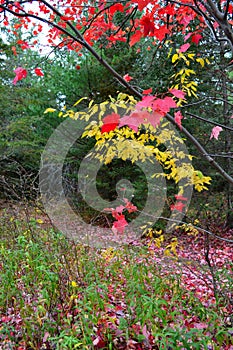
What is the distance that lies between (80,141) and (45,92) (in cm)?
233

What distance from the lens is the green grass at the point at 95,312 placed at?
6.54 ft

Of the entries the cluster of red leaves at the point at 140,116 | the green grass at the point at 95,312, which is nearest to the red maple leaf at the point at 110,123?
the cluster of red leaves at the point at 140,116

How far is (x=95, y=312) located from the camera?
2.33 m

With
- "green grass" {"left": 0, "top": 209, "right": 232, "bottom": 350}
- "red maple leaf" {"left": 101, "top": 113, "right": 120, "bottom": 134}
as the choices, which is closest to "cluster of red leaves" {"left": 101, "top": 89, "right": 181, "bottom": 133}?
"red maple leaf" {"left": 101, "top": 113, "right": 120, "bottom": 134}

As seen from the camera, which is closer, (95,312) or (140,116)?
(140,116)

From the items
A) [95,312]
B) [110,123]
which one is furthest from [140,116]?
[95,312]

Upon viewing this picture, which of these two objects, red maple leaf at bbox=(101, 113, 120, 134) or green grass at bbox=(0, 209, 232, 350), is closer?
red maple leaf at bbox=(101, 113, 120, 134)

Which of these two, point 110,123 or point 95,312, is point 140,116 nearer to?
point 110,123

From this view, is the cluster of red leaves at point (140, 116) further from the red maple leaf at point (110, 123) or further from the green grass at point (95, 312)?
the green grass at point (95, 312)

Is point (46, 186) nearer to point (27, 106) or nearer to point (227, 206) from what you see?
point (27, 106)

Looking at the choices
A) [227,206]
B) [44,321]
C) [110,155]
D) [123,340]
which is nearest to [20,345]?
[44,321]

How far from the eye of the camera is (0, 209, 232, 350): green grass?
6.54ft

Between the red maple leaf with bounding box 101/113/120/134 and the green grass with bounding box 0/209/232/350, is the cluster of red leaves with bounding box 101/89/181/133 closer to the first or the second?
the red maple leaf with bounding box 101/113/120/134

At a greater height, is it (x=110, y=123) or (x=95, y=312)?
(x=110, y=123)
